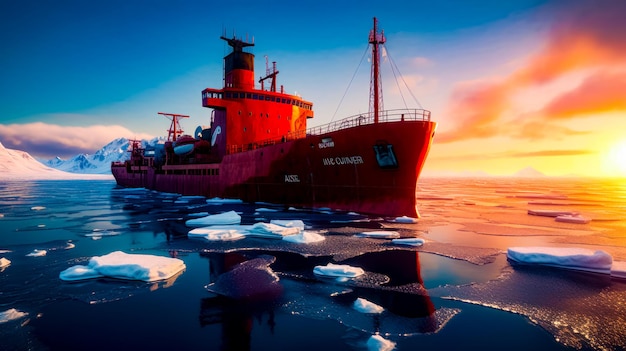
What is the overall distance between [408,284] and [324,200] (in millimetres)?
12305

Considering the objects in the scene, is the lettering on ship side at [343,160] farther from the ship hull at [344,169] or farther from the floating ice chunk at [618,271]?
the floating ice chunk at [618,271]

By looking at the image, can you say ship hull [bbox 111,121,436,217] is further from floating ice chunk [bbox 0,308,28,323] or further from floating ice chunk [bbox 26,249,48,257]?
floating ice chunk [bbox 0,308,28,323]

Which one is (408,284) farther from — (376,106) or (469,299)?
(376,106)

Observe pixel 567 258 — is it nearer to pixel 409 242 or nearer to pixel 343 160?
pixel 409 242

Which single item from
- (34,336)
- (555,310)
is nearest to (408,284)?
(555,310)

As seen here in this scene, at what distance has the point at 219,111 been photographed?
2722 centimetres

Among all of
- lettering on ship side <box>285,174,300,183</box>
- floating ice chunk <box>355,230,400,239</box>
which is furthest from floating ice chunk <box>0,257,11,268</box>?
lettering on ship side <box>285,174,300,183</box>

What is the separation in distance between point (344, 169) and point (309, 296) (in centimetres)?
1174

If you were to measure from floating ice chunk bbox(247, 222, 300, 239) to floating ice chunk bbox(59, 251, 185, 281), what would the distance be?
14.4 ft

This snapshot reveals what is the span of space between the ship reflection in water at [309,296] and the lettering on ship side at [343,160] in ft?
27.7

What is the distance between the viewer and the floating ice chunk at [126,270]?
7.34 meters

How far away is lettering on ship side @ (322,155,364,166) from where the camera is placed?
1693 cm

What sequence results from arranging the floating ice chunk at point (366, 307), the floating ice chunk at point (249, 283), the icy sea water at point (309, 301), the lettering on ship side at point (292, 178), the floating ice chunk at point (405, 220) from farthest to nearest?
the lettering on ship side at point (292, 178) < the floating ice chunk at point (405, 220) < the floating ice chunk at point (249, 283) < the floating ice chunk at point (366, 307) < the icy sea water at point (309, 301)

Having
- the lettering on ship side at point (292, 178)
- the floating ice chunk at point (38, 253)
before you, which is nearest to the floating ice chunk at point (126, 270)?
the floating ice chunk at point (38, 253)
